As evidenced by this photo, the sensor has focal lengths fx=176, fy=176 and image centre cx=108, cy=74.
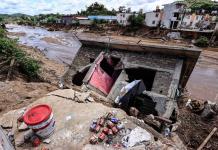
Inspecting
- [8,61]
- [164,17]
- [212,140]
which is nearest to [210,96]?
[212,140]

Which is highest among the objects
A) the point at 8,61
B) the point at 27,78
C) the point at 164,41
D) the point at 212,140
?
the point at 8,61

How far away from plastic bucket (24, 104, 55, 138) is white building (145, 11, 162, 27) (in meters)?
41.9

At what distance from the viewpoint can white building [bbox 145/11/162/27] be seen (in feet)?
135

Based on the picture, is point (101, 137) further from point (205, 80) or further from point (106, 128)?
point (205, 80)

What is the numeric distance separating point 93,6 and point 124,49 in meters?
73.5

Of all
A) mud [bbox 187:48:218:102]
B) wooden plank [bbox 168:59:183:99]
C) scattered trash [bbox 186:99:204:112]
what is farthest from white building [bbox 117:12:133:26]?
wooden plank [bbox 168:59:183:99]

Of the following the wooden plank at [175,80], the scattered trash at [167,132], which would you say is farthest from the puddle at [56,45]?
the scattered trash at [167,132]

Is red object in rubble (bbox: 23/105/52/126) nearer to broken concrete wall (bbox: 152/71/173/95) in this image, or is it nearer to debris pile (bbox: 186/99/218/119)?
broken concrete wall (bbox: 152/71/173/95)

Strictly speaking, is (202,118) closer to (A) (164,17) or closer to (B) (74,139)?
(B) (74,139)

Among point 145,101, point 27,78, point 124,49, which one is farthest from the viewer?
point 27,78

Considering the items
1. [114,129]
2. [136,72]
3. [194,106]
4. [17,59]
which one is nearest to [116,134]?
[114,129]

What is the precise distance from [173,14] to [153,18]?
4765mm

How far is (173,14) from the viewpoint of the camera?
3869cm

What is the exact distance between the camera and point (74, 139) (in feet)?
12.0
